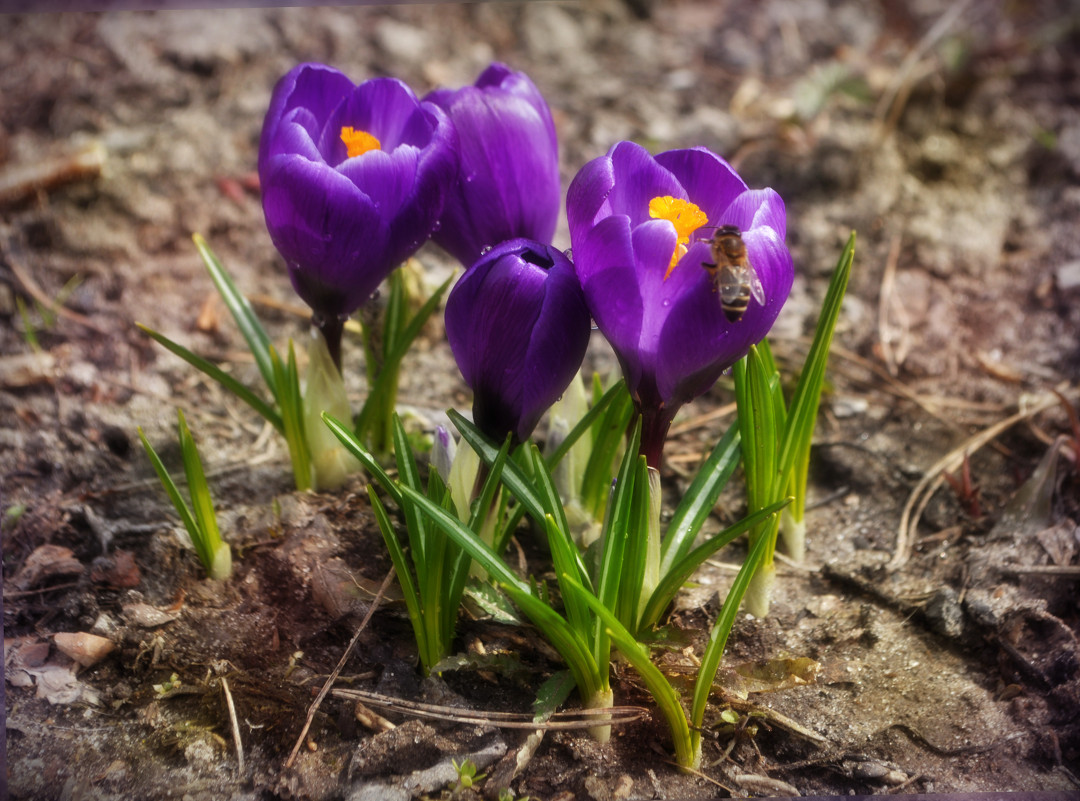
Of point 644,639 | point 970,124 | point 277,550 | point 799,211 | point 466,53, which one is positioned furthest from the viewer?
point 466,53

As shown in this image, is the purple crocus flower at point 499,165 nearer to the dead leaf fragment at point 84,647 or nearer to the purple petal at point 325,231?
the purple petal at point 325,231

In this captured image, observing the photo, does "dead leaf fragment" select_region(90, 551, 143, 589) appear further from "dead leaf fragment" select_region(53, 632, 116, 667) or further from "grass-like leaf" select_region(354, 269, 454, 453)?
"grass-like leaf" select_region(354, 269, 454, 453)

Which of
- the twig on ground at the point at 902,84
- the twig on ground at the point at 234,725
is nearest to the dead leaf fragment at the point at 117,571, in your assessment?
the twig on ground at the point at 234,725

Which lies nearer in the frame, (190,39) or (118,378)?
(118,378)

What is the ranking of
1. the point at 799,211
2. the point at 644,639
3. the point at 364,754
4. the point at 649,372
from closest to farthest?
the point at 649,372 < the point at 364,754 < the point at 644,639 < the point at 799,211

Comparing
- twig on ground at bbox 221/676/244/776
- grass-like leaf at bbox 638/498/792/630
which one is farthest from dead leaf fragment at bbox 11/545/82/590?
grass-like leaf at bbox 638/498/792/630

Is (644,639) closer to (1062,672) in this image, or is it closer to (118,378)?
(1062,672)

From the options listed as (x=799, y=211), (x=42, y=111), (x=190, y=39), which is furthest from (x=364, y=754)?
(x=190, y=39)
